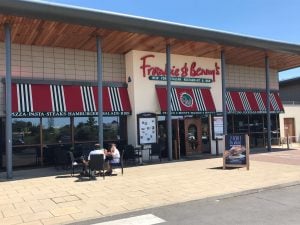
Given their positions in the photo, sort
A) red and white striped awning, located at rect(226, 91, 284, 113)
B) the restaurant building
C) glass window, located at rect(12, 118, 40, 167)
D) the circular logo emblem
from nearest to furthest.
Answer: the restaurant building < glass window, located at rect(12, 118, 40, 167) < the circular logo emblem < red and white striped awning, located at rect(226, 91, 284, 113)

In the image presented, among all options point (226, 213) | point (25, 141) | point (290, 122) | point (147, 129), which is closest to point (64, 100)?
point (25, 141)

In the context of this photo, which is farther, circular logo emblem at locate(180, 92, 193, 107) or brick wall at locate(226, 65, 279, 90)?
brick wall at locate(226, 65, 279, 90)

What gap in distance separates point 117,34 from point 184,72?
5.42m

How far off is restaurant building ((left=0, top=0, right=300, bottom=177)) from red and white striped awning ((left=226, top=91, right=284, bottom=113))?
0.19m

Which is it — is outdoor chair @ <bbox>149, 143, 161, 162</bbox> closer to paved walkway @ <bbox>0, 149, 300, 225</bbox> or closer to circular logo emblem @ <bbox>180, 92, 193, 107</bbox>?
paved walkway @ <bbox>0, 149, 300, 225</bbox>

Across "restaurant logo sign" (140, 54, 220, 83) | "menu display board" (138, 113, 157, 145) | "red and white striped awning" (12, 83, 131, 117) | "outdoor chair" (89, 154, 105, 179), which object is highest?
"restaurant logo sign" (140, 54, 220, 83)

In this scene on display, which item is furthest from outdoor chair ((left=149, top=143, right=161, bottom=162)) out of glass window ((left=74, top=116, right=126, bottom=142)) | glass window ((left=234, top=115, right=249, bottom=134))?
glass window ((left=234, top=115, right=249, bottom=134))

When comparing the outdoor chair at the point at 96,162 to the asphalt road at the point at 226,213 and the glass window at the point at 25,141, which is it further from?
the glass window at the point at 25,141

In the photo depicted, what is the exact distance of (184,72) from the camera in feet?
66.2

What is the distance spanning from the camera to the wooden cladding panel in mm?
14398

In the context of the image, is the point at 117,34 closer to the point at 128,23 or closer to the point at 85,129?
the point at 128,23

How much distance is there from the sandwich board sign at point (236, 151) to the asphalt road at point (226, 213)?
4.89 meters

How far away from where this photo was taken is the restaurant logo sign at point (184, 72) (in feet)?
62.3

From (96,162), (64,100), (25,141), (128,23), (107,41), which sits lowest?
(96,162)
